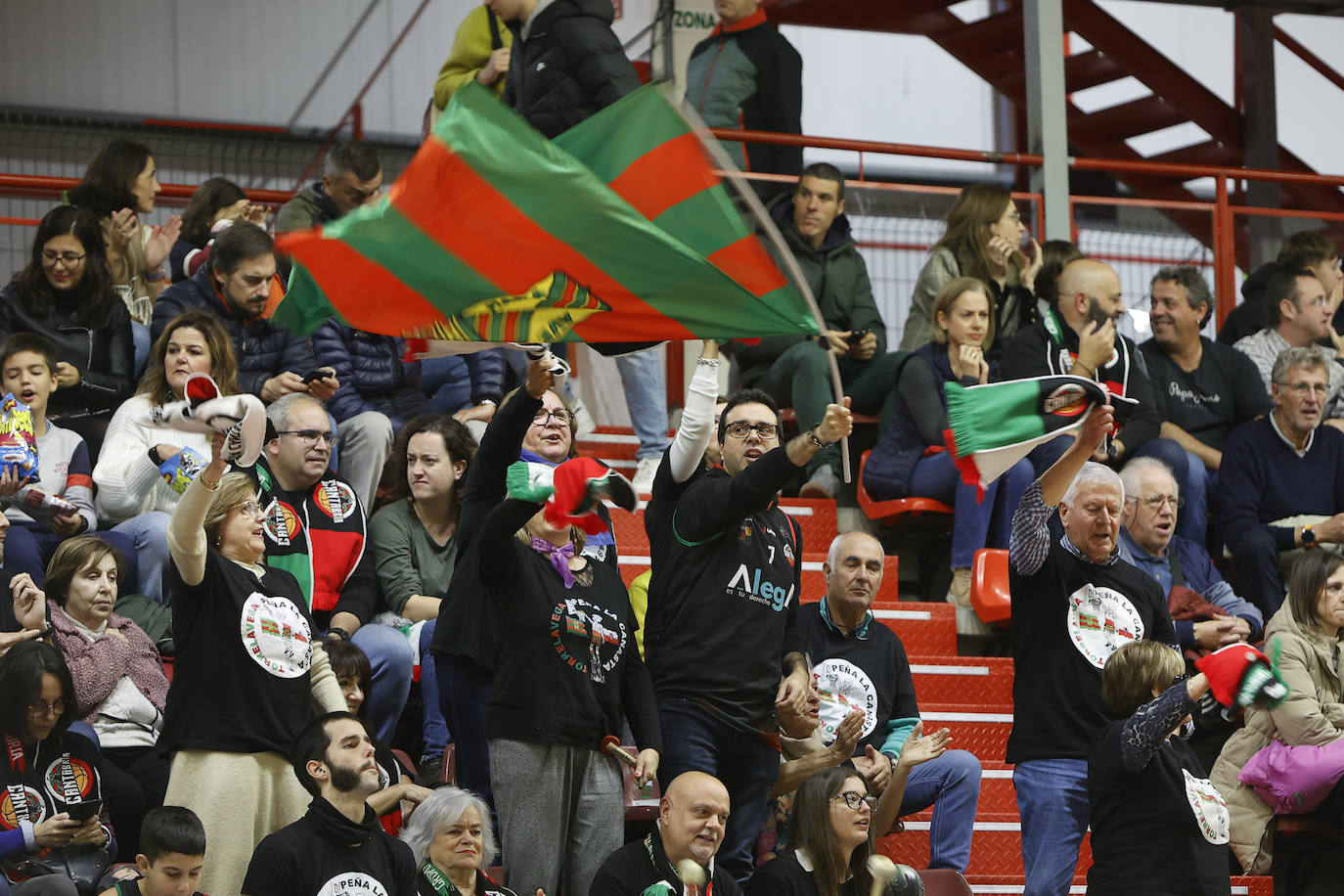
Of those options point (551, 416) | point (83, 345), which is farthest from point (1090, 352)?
point (83, 345)

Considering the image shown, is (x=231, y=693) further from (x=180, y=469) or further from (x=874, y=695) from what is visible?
(x=874, y=695)

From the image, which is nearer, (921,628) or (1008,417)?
(1008,417)

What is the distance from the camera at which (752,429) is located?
575 centimetres

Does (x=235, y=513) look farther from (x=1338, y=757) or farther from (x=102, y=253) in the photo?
(x=1338, y=757)

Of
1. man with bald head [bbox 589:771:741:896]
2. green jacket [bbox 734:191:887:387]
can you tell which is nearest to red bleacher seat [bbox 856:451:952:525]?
green jacket [bbox 734:191:887:387]

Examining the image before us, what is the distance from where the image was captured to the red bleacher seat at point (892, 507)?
25.1 ft

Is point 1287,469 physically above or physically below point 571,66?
below

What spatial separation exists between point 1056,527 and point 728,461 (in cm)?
125

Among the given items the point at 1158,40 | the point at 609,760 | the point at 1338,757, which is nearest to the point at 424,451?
the point at 609,760

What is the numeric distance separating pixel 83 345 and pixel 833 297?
3.26 m

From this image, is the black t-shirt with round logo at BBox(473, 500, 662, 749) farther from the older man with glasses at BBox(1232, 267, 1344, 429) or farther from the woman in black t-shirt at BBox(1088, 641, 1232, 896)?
the older man with glasses at BBox(1232, 267, 1344, 429)

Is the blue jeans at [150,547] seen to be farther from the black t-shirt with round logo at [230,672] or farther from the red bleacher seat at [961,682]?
the red bleacher seat at [961,682]

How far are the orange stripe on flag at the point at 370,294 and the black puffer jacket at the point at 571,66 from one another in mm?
2446

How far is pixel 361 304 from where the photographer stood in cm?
508
